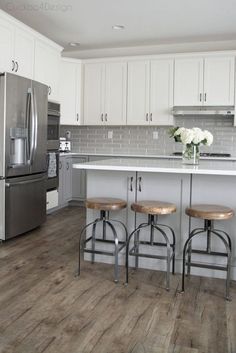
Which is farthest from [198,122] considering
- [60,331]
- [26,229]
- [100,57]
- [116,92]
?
[60,331]

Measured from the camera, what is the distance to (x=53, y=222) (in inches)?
202

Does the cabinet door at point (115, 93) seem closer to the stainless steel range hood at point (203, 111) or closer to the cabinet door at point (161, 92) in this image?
the cabinet door at point (161, 92)

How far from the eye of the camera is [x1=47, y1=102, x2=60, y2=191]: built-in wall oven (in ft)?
17.5

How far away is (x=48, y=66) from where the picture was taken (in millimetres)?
5250

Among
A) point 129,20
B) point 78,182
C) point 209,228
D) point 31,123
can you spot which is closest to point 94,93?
point 78,182

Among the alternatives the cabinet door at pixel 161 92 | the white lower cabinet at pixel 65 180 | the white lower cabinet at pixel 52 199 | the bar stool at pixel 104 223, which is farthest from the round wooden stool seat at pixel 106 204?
the cabinet door at pixel 161 92

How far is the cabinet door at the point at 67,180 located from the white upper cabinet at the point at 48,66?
3.64 feet

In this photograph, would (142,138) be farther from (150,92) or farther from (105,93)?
(105,93)

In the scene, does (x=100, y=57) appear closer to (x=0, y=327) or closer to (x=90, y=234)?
(x=90, y=234)

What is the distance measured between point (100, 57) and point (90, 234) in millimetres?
4043

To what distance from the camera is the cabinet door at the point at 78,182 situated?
249 inches

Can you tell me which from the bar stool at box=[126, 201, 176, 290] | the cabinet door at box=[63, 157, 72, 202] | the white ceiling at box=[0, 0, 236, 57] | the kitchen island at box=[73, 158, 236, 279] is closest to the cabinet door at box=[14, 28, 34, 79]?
the white ceiling at box=[0, 0, 236, 57]

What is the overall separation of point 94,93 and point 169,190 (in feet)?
11.8

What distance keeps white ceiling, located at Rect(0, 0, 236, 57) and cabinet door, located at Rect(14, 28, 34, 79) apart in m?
0.30
